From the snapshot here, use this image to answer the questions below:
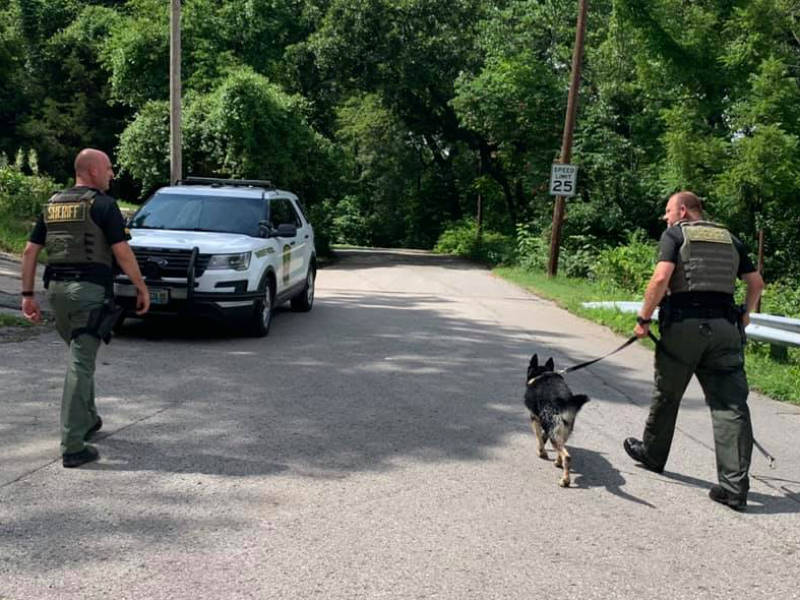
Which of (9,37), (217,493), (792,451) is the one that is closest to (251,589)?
(217,493)

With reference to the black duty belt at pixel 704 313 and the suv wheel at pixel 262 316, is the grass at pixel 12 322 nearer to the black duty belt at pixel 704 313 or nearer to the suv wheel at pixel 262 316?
the suv wheel at pixel 262 316

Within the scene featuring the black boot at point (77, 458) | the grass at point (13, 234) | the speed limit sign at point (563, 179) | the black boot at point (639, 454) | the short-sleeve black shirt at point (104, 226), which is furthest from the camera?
the speed limit sign at point (563, 179)

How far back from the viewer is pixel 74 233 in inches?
207

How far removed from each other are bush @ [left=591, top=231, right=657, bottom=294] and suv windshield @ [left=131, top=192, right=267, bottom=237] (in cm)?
1141

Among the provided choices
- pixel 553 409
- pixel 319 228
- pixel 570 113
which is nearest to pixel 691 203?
pixel 553 409

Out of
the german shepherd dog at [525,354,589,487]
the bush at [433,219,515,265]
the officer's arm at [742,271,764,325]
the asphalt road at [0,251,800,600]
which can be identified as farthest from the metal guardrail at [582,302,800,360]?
the bush at [433,219,515,265]

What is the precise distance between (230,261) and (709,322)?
628 cm

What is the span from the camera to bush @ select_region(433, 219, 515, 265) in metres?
33.9

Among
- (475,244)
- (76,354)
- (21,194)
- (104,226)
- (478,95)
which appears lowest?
(475,244)

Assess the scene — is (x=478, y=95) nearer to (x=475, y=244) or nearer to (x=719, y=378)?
(x=475, y=244)

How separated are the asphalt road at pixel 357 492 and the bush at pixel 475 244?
2437 cm

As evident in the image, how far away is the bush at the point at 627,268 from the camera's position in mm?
20406

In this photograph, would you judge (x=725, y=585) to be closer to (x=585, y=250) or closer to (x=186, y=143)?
(x=585, y=250)

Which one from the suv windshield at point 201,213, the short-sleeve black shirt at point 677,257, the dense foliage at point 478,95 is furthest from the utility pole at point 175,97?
the short-sleeve black shirt at point 677,257
